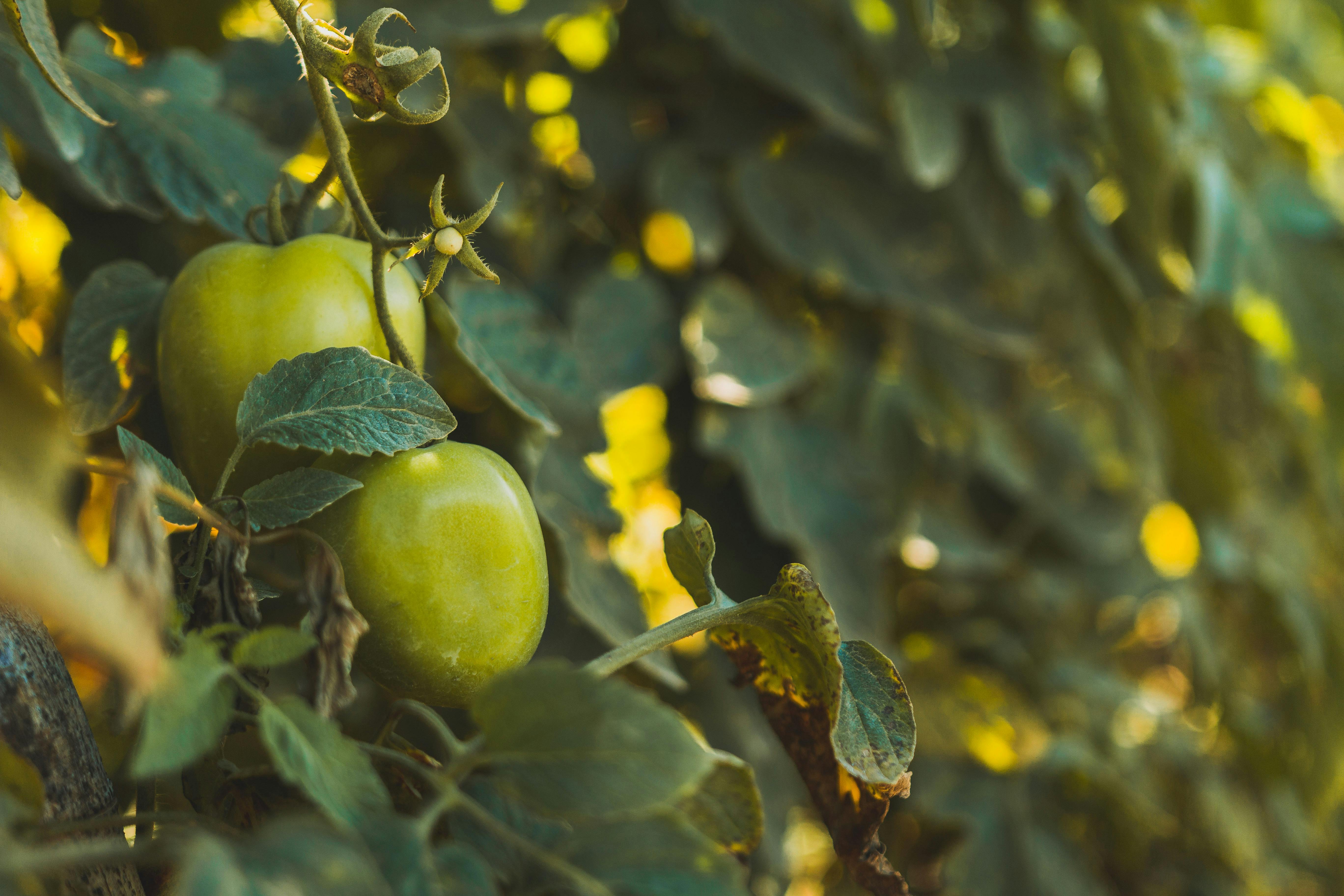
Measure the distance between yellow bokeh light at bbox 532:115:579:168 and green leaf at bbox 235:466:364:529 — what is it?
1.56ft

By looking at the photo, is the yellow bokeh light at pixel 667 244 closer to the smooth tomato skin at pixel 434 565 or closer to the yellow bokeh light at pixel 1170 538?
the smooth tomato skin at pixel 434 565

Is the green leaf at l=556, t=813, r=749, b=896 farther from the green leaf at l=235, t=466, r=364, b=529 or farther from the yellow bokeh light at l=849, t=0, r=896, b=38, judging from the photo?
the yellow bokeh light at l=849, t=0, r=896, b=38

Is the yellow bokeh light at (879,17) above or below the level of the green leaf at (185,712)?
below

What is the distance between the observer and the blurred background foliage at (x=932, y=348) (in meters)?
0.48

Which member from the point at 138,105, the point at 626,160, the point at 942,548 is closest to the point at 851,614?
the point at 942,548

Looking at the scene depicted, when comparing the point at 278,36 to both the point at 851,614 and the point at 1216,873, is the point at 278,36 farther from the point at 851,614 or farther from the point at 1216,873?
the point at 1216,873

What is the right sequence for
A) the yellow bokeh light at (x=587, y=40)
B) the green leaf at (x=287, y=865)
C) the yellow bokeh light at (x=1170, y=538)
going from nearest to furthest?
1. the green leaf at (x=287, y=865)
2. the yellow bokeh light at (x=587, y=40)
3. the yellow bokeh light at (x=1170, y=538)

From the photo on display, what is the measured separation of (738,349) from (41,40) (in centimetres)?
42

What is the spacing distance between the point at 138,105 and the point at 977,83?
1.91 feet

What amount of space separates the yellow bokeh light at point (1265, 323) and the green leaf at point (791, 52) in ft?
1.63

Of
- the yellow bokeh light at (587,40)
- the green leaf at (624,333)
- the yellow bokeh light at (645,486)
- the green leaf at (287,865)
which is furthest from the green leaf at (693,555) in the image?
the yellow bokeh light at (587,40)

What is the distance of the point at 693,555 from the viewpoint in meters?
0.25

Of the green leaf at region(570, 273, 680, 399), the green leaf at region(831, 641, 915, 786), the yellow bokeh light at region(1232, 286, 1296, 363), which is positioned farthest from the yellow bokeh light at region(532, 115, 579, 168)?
the yellow bokeh light at region(1232, 286, 1296, 363)

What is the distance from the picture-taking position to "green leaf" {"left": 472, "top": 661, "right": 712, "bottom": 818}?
6.2 inches
